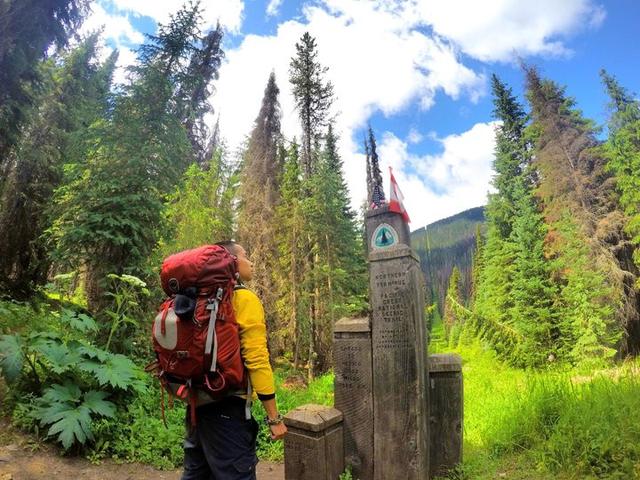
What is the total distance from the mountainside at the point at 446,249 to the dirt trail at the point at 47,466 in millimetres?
30413

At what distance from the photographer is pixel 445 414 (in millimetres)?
4414

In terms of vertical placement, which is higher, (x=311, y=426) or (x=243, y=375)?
(x=243, y=375)

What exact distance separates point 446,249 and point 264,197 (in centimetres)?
11241

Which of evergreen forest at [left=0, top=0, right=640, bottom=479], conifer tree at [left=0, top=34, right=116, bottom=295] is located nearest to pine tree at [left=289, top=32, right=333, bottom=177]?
evergreen forest at [left=0, top=0, right=640, bottom=479]

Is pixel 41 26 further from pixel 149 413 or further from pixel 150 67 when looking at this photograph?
pixel 149 413

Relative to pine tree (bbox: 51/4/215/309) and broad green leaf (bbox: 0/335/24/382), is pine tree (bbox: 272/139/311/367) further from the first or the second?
broad green leaf (bbox: 0/335/24/382)

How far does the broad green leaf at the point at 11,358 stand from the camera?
173 inches

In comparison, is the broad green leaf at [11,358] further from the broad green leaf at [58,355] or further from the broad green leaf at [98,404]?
the broad green leaf at [98,404]

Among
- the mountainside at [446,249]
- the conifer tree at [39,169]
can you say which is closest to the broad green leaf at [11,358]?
the conifer tree at [39,169]

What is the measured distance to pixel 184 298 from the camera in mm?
2498

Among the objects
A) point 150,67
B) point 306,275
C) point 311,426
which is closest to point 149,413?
point 311,426

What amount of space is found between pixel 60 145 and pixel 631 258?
89.5ft

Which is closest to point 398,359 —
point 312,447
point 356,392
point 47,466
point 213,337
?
point 356,392

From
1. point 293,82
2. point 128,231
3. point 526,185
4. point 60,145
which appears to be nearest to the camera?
point 128,231
